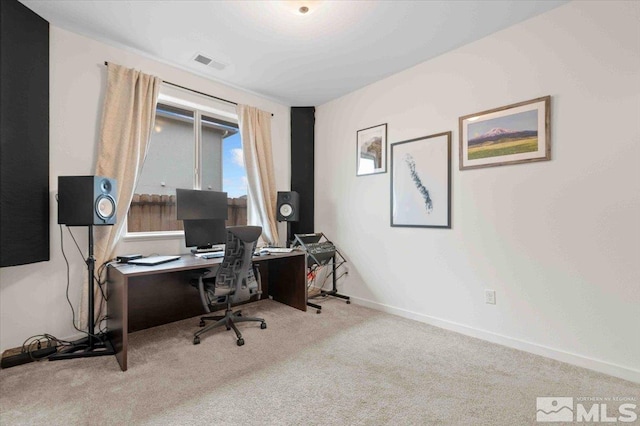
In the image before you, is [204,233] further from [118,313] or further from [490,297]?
[490,297]

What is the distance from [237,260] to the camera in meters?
2.46

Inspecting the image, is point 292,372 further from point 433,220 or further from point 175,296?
point 433,220

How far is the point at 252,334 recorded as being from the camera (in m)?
2.62

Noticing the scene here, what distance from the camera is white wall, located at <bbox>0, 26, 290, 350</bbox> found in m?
2.17

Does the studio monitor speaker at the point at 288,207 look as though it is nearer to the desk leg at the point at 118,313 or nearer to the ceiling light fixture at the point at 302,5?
the desk leg at the point at 118,313

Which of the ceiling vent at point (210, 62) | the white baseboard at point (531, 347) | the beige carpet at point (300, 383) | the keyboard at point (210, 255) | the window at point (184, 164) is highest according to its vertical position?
the ceiling vent at point (210, 62)

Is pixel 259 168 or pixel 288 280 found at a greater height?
pixel 259 168

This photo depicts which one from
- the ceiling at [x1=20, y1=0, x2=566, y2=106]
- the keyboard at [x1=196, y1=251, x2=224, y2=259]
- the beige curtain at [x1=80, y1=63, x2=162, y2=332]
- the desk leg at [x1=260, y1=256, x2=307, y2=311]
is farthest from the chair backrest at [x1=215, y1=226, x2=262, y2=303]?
the ceiling at [x1=20, y1=0, x2=566, y2=106]

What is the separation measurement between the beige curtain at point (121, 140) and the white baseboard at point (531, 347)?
2901mm

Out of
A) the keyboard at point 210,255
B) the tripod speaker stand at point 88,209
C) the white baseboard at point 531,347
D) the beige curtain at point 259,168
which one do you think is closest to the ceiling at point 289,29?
the beige curtain at point 259,168

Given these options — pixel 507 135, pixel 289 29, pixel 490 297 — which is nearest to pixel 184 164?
pixel 289 29

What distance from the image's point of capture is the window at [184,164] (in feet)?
9.93

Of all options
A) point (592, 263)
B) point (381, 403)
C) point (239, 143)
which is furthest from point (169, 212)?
point (592, 263)
